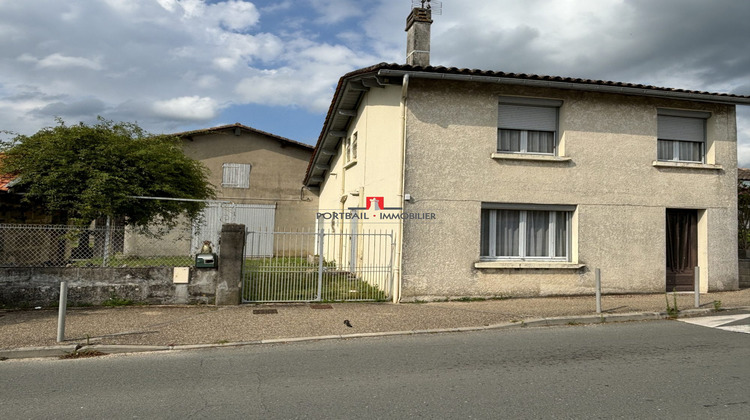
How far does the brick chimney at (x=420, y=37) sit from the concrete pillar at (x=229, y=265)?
239 inches

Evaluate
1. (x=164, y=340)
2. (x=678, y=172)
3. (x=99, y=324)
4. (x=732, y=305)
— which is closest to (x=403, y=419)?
(x=164, y=340)

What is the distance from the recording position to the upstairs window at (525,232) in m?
10.5

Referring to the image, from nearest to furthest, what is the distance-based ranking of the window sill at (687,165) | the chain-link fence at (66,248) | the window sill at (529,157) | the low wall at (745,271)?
the chain-link fence at (66,248)
the window sill at (529,157)
the window sill at (687,165)
the low wall at (745,271)

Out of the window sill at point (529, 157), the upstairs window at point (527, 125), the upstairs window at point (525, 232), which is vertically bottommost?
the upstairs window at point (525, 232)

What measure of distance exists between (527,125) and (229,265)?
7.01 meters

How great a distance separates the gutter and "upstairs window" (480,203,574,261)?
260 centimetres

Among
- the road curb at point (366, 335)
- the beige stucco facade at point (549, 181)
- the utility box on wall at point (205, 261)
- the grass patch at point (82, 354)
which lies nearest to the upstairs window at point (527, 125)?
the beige stucco facade at point (549, 181)

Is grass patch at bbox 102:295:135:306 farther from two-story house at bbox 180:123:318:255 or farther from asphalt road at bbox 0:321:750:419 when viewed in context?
two-story house at bbox 180:123:318:255

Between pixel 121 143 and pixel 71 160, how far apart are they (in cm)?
104

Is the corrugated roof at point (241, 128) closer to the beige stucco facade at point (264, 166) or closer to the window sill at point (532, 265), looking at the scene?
the beige stucco facade at point (264, 166)

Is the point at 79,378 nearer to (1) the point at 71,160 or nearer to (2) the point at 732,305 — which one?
(1) the point at 71,160

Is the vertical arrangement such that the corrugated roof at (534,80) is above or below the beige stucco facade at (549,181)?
above

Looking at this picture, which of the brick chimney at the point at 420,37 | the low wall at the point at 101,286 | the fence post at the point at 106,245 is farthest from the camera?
the brick chimney at the point at 420,37

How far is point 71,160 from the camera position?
9.80 meters
